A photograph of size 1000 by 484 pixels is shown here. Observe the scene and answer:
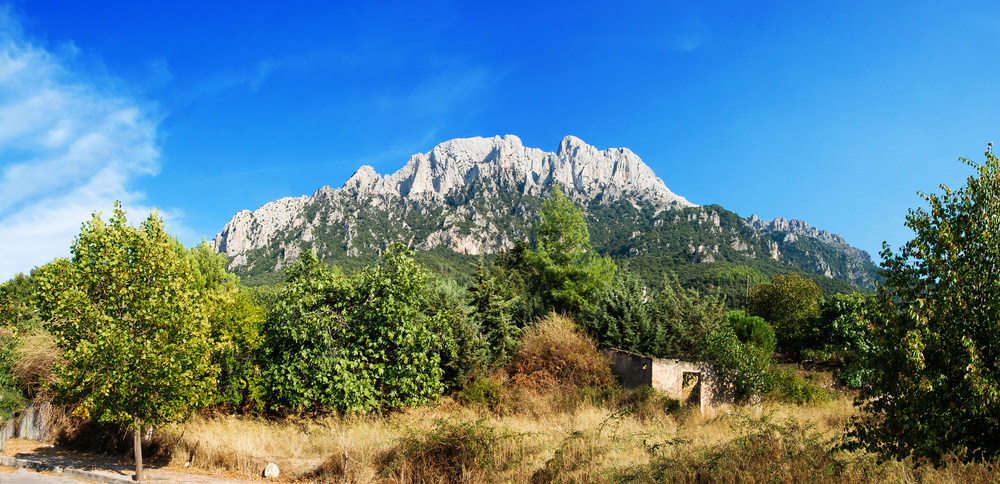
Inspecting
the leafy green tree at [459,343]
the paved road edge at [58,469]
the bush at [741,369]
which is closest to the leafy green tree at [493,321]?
the leafy green tree at [459,343]

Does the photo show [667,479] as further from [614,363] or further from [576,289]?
[576,289]

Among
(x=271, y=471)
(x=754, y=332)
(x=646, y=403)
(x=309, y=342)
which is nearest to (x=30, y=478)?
(x=271, y=471)

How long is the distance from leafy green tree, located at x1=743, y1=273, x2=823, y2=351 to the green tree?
31.0 meters

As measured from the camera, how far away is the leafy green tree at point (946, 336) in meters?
5.39

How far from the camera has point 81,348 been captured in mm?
9430

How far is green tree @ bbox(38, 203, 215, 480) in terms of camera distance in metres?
9.80

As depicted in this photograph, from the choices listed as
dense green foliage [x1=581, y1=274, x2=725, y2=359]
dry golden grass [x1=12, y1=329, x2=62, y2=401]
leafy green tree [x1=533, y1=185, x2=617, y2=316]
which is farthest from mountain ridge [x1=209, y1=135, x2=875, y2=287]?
dry golden grass [x1=12, y1=329, x2=62, y2=401]

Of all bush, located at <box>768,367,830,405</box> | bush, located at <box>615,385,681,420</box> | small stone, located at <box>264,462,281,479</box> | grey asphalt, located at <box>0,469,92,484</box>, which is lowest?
grey asphalt, located at <box>0,469,92,484</box>

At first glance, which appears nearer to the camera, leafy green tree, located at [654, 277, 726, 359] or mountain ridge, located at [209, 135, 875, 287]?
leafy green tree, located at [654, 277, 726, 359]

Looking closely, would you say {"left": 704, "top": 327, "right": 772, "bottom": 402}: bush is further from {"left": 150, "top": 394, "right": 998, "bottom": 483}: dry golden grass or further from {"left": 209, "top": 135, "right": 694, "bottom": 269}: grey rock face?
{"left": 209, "top": 135, "right": 694, "bottom": 269}: grey rock face

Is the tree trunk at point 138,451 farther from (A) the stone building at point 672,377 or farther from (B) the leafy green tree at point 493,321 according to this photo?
(A) the stone building at point 672,377

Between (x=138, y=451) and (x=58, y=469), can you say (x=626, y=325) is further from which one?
(x=58, y=469)

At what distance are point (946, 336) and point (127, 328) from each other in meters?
13.4

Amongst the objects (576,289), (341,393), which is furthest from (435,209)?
(341,393)
